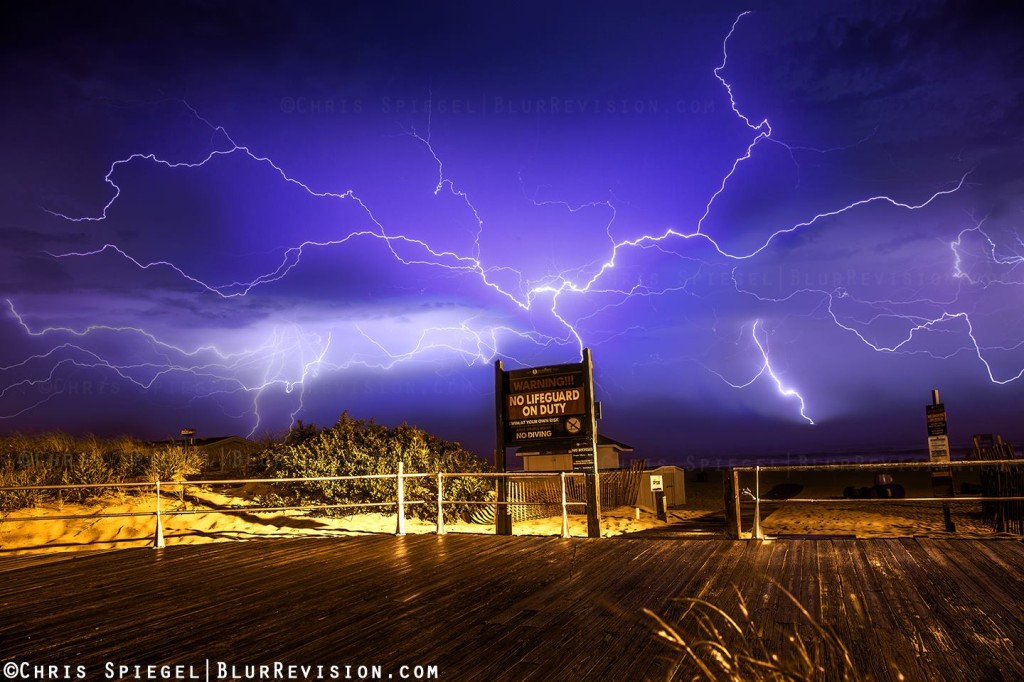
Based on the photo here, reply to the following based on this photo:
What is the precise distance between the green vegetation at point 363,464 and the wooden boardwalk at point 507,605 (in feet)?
22.7

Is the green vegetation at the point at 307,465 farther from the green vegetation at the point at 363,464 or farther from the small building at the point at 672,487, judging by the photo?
the small building at the point at 672,487

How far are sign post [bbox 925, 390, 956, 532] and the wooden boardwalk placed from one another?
234 inches

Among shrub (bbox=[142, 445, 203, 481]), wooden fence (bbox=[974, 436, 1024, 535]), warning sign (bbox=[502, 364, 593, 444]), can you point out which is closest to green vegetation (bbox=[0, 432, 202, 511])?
shrub (bbox=[142, 445, 203, 481])

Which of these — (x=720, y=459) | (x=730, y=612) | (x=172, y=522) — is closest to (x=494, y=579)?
(x=730, y=612)

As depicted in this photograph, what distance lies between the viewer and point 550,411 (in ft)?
34.4

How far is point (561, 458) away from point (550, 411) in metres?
12.2

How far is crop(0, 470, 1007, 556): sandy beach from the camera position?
12.2 metres

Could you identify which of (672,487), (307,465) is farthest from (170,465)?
(672,487)

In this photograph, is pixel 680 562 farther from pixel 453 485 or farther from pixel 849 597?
pixel 453 485

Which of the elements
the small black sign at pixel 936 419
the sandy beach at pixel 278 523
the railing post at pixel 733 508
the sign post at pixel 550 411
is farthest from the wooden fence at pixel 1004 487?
the sign post at pixel 550 411

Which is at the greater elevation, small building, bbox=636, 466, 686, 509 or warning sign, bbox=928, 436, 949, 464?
warning sign, bbox=928, 436, 949, 464

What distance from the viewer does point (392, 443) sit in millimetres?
16641

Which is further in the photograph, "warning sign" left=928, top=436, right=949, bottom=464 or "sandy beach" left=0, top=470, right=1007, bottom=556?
"warning sign" left=928, top=436, right=949, bottom=464

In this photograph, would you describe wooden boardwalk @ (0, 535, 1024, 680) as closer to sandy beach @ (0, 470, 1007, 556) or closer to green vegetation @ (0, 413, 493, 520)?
sandy beach @ (0, 470, 1007, 556)
